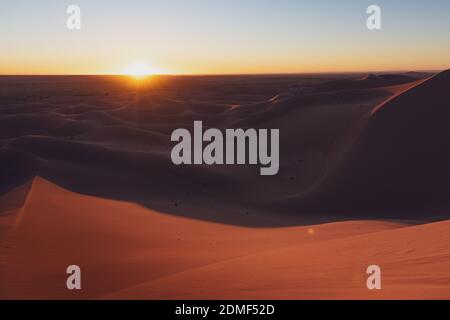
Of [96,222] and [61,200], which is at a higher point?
[61,200]

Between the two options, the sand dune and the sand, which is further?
the sand

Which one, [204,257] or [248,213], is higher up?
[248,213]

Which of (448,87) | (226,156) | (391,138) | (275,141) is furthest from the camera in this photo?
(275,141)

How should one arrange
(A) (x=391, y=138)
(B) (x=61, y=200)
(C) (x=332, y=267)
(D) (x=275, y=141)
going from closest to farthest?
(C) (x=332, y=267) → (B) (x=61, y=200) → (A) (x=391, y=138) → (D) (x=275, y=141)

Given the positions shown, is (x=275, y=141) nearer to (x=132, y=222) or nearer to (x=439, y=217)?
(x=439, y=217)

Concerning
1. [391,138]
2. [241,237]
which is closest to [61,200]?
[241,237]

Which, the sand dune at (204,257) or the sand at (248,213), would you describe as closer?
the sand dune at (204,257)

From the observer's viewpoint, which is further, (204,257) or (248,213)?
(248,213)

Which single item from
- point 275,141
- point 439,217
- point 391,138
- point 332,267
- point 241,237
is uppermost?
point 275,141
